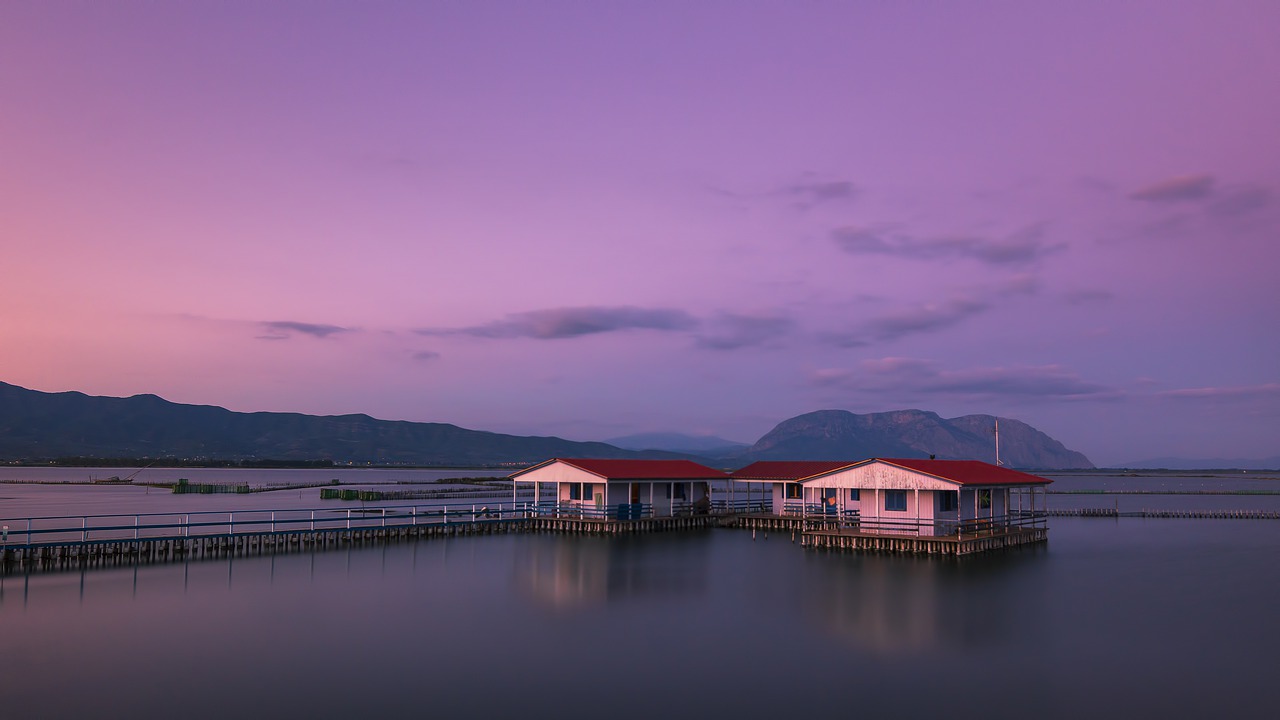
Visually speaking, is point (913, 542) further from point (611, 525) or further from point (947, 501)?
point (611, 525)

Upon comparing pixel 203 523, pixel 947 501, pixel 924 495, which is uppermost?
pixel 924 495

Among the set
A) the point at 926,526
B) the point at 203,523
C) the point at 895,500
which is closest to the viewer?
the point at 926,526

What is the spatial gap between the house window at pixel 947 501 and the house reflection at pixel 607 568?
11.9 m

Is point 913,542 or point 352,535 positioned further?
point 352,535

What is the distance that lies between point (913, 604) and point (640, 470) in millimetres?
27914

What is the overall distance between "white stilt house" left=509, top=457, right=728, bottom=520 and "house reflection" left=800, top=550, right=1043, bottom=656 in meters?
15.7

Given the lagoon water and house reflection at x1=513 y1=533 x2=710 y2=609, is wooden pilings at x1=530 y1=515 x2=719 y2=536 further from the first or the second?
the lagoon water

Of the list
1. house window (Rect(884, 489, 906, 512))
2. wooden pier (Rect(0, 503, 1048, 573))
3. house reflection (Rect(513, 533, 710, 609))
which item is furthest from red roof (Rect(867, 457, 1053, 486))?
house reflection (Rect(513, 533, 710, 609))

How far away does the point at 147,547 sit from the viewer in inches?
1517

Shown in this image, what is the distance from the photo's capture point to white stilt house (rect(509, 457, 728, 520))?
172ft

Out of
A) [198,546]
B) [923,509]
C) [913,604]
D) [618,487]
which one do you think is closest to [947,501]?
[923,509]

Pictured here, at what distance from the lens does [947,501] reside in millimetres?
43438

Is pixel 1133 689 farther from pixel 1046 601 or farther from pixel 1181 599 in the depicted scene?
pixel 1181 599

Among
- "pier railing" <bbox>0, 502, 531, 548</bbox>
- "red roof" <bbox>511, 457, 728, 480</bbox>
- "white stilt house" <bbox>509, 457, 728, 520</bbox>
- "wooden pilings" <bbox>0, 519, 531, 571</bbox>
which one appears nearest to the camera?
"wooden pilings" <bbox>0, 519, 531, 571</bbox>
